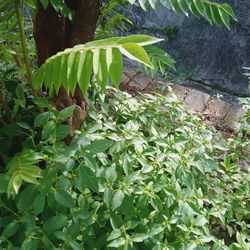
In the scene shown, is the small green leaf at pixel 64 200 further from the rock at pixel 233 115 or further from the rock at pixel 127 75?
the rock at pixel 233 115

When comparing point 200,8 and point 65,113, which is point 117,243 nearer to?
point 65,113

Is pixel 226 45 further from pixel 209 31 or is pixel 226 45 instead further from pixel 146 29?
pixel 146 29

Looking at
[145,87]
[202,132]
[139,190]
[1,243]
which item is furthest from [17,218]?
[145,87]

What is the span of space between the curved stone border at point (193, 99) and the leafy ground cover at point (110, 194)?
3.47 feet

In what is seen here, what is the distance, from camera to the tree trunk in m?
1.67

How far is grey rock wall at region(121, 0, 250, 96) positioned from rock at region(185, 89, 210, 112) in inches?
117

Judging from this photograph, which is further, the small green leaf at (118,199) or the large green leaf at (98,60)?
the small green leaf at (118,199)

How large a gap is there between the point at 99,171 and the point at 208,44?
5.60 m

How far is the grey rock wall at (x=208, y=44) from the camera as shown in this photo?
20.4 feet

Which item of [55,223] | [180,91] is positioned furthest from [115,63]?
[180,91]

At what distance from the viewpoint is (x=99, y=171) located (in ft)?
5.17

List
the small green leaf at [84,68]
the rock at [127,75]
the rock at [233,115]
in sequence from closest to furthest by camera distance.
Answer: the small green leaf at [84,68], the rock at [233,115], the rock at [127,75]

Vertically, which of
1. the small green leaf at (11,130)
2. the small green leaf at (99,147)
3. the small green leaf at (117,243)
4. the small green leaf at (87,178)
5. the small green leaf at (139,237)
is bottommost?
the small green leaf at (139,237)

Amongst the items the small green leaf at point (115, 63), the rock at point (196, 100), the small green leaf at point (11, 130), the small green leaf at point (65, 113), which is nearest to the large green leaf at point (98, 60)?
the small green leaf at point (115, 63)
